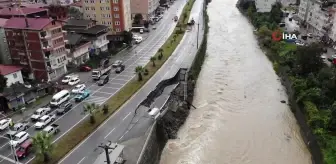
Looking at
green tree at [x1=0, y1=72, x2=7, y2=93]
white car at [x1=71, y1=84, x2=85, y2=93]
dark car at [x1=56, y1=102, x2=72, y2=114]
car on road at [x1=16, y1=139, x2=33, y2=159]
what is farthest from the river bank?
green tree at [x1=0, y1=72, x2=7, y2=93]

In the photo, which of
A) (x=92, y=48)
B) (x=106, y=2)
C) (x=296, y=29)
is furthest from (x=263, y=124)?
(x=296, y=29)

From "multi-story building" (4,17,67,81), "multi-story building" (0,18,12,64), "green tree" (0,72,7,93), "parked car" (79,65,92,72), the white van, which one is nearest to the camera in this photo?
the white van

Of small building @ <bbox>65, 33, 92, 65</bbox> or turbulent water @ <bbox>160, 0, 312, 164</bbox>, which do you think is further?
small building @ <bbox>65, 33, 92, 65</bbox>

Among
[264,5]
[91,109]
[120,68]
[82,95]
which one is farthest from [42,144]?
[264,5]

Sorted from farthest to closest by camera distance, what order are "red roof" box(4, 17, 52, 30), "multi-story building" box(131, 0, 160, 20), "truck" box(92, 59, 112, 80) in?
1. "multi-story building" box(131, 0, 160, 20)
2. "truck" box(92, 59, 112, 80)
3. "red roof" box(4, 17, 52, 30)

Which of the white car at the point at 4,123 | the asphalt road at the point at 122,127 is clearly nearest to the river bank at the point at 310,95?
the asphalt road at the point at 122,127

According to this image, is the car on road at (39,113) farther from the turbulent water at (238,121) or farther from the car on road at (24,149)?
the turbulent water at (238,121)

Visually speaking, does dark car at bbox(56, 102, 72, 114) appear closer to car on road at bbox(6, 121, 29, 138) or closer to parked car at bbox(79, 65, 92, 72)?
car on road at bbox(6, 121, 29, 138)
